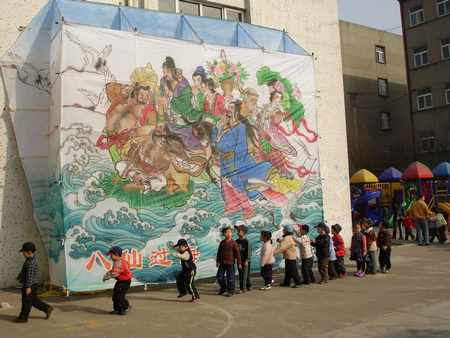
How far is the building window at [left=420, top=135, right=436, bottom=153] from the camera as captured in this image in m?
34.3

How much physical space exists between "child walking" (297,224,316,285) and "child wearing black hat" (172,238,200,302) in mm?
2794

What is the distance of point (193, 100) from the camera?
11.6 meters

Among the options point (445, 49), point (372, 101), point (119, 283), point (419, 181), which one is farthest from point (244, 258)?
point (372, 101)

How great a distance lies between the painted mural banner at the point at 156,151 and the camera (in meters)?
10.1

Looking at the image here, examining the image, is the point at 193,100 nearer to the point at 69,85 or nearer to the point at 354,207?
the point at 69,85

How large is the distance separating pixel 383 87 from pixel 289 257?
104 feet

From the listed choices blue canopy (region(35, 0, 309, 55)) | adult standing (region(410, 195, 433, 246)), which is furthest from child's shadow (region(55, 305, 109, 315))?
adult standing (region(410, 195, 433, 246))

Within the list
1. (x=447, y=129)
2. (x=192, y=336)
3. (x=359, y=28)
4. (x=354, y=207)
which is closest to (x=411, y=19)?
(x=359, y=28)

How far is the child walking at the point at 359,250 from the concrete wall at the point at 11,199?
7.32 metres

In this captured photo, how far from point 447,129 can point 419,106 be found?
268 centimetres

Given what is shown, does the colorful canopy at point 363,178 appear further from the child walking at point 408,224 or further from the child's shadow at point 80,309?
the child's shadow at point 80,309

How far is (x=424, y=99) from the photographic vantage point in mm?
35188

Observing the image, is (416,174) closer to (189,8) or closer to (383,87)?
(189,8)

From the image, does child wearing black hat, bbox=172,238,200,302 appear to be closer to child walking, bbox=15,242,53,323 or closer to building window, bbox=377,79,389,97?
child walking, bbox=15,242,53,323
